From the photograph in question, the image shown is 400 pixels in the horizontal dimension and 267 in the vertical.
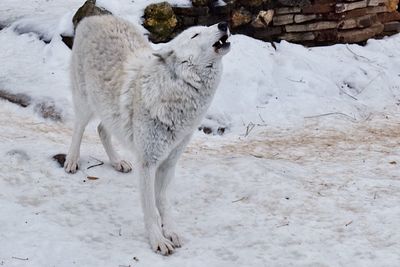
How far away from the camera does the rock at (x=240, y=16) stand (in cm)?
823

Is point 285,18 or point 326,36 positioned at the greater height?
point 285,18

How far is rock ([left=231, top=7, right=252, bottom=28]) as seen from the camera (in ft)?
27.0

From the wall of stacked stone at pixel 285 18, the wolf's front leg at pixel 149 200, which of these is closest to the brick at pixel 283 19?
the wall of stacked stone at pixel 285 18

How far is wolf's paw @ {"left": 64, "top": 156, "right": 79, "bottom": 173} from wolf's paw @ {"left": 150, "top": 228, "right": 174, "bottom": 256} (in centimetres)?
148

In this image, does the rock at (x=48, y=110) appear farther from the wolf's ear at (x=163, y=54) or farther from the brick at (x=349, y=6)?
the brick at (x=349, y=6)

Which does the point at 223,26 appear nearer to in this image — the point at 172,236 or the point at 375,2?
the point at 172,236

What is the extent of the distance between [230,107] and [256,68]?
91 cm

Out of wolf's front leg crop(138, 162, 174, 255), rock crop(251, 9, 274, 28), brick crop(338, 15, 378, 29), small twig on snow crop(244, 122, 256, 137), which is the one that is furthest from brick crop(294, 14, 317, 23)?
wolf's front leg crop(138, 162, 174, 255)

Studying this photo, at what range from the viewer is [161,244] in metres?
4.12

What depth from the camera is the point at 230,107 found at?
7.22 m

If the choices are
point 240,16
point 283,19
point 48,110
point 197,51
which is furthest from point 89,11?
point 197,51

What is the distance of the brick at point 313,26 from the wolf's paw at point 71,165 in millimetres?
4412

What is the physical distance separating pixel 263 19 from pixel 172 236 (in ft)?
15.9

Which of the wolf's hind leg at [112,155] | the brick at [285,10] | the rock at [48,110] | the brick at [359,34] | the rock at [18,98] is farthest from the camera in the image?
the brick at [359,34]
